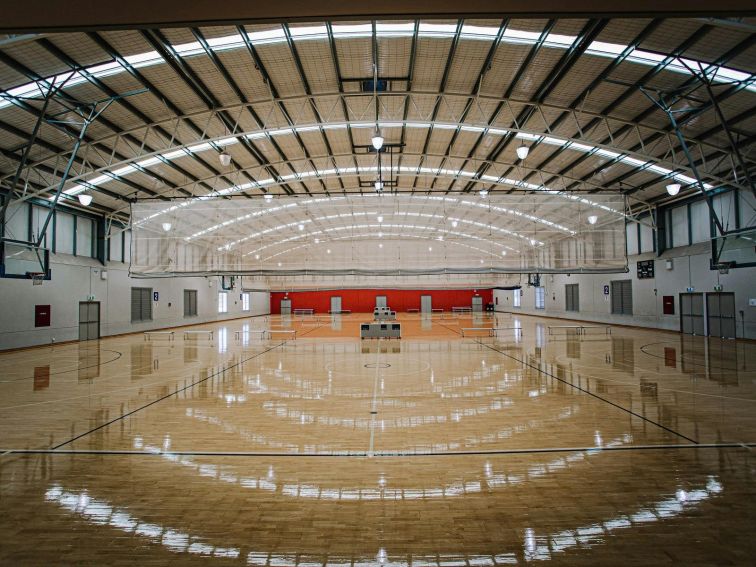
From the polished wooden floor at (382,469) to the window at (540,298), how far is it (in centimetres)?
2546

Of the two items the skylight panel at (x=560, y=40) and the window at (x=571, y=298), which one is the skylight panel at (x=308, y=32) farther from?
the window at (x=571, y=298)

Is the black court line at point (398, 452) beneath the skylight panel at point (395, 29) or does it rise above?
beneath

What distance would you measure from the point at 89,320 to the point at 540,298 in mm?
32652

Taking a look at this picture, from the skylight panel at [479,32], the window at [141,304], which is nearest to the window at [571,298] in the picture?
the skylight panel at [479,32]

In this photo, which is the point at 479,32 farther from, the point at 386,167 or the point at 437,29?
the point at 386,167

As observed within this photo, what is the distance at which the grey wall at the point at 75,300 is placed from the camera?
16.2m

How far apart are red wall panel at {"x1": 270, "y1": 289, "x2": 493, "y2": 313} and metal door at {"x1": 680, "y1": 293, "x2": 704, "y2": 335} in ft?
94.4

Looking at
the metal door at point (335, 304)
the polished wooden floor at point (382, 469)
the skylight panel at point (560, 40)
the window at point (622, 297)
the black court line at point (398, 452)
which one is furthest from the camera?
the metal door at point (335, 304)

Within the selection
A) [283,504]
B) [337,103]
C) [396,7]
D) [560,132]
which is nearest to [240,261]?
[337,103]

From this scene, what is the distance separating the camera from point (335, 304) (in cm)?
4931

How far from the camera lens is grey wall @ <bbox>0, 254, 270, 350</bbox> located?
639 inches

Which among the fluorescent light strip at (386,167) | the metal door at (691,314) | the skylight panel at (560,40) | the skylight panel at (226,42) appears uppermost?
the skylight panel at (226,42)

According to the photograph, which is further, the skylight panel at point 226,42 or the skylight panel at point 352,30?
the skylight panel at point 352,30

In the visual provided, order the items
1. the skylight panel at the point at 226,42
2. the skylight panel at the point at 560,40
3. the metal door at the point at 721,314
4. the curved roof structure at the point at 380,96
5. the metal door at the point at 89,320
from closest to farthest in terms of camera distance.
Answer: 1. the curved roof structure at the point at 380,96
2. the skylight panel at the point at 560,40
3. the skylight panel at the point at 226,42
4. the metal door at the point at 721,314
5. the metal door at the point at 89,320
